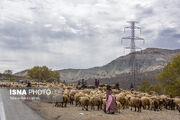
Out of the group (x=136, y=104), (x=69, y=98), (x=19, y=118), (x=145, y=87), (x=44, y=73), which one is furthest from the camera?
(x=44, y=73)

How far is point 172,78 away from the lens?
38.3 meters

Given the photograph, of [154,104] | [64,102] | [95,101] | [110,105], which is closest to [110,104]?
[110,105]

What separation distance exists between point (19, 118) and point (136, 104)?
8.71m

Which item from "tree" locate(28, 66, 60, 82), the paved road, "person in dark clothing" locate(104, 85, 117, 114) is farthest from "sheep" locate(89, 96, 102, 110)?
"tree" locate(28, 66, 60, 82)

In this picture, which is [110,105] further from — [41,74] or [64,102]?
[41,74]

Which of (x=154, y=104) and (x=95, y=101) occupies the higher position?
(x=95, y=101)

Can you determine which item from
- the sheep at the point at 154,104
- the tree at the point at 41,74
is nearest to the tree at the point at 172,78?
the sheep at the point at 154,104

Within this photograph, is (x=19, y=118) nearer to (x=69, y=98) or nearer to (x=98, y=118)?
(x=98, y=118)

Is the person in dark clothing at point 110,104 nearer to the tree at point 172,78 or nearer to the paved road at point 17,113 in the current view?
the paved road at point 17,113

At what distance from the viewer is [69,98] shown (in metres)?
→ 21.6

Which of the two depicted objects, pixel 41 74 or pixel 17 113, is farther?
pixel 41 74

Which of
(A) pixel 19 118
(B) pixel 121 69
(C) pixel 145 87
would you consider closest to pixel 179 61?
(C) pixel 145 87

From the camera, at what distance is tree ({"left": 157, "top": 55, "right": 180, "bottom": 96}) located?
37.0m

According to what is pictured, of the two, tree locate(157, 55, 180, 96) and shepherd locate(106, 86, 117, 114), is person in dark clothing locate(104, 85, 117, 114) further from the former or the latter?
tree locate(157, 55, 180, 96)
